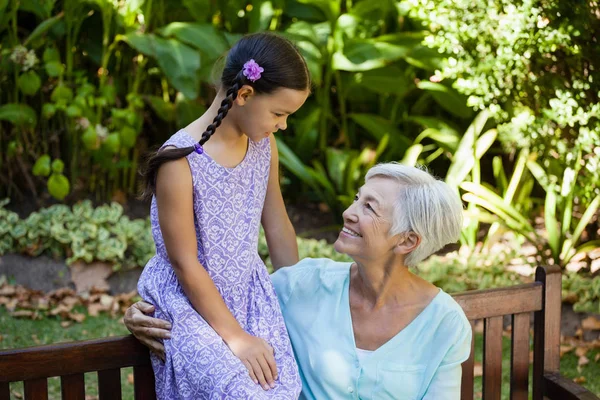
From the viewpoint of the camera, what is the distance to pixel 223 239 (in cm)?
237

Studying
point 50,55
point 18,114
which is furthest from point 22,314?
point 50,55

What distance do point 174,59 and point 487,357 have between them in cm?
371

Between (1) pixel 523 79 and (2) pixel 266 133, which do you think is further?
(1) pixel 523 79

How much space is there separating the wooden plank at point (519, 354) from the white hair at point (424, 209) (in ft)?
1.83

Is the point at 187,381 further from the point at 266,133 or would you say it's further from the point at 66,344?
the point at 266,133

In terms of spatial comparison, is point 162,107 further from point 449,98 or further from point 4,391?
point 4,391

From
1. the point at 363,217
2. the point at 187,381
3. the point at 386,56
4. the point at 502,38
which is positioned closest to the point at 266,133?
the point at 363,217

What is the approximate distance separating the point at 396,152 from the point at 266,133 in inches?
179

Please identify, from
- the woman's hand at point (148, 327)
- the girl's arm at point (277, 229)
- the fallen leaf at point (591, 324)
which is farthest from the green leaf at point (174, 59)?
the woman's hand at point (148, 327)

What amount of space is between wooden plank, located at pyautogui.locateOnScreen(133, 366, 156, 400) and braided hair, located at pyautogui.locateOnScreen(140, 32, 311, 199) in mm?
489

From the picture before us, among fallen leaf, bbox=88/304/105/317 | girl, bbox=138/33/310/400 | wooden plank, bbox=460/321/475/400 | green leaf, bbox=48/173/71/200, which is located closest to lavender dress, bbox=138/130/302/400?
girl, bbox=138/33/310/400

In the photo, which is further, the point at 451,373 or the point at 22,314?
the point at 22,314

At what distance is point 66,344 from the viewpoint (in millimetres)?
2301

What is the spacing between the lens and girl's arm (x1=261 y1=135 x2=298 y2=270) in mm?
2695
